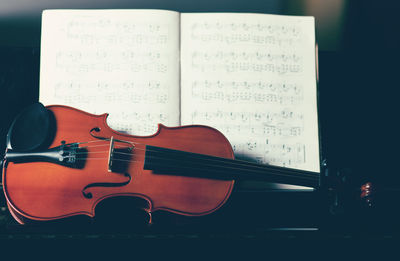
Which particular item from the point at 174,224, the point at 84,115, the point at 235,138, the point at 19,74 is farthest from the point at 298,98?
the point at 19,74

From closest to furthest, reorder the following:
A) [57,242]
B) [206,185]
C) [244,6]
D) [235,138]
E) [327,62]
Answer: [57,242] → [206,185] → [235,138] → [327,62] → [244,6]

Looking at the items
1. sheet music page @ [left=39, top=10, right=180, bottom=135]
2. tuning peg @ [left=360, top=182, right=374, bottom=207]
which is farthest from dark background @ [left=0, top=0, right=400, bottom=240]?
sheet music page @ [left=39, top=10, right=180, bottom=135]

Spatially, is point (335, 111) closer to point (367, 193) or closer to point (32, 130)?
point (367, 193)

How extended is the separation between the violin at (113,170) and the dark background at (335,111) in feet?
0.19

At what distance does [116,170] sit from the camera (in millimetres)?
922

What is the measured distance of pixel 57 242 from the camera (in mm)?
837

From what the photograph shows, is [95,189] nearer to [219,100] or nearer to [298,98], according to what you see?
[219,100]

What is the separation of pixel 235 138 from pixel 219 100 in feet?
0.49

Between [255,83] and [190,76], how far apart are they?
238 mm

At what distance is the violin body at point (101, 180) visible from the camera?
88 centimetres

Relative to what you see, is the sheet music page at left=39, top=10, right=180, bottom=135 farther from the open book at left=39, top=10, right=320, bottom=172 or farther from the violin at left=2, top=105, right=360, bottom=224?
the violin at left=2, top=105, right=360, bottom=224

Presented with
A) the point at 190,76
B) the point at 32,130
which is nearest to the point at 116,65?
the point at 190,76

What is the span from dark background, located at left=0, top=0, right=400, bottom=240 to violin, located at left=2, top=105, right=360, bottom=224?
6 cm

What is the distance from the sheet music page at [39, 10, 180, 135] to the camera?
1139mm
